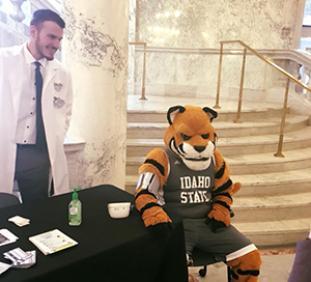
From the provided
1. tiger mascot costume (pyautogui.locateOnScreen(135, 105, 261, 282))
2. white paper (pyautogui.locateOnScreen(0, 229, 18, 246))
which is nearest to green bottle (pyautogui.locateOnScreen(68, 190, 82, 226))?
white paper (pyautogui.locateOnScreen(0, 229, 18, 246))

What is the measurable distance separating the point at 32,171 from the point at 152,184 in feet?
2.39

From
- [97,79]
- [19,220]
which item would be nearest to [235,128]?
[97,79]

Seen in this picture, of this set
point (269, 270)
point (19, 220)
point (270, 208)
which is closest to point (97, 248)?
point (19, 220)

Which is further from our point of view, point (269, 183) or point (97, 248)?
point (269, 183)

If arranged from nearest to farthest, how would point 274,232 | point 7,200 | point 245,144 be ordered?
point 7,200 < point 274,232 < point 245,144

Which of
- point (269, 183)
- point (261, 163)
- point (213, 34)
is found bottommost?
point (269, 183)

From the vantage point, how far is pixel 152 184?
6.69 feet

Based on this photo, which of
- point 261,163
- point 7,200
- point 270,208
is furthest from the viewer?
point 261,163

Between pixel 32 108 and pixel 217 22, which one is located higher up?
pixel 217 22

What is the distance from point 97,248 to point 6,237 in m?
0.39

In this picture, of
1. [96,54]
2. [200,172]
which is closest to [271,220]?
[200,172]

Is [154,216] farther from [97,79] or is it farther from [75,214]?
[97,79]

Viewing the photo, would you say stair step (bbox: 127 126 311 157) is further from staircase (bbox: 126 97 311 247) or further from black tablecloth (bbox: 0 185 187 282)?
black tablecloth (bbox: 0 185 187 282)

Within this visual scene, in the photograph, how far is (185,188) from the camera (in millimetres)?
2109
